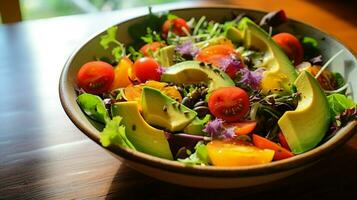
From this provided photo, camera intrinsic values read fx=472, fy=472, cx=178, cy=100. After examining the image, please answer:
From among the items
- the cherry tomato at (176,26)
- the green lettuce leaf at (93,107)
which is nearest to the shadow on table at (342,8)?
the cherry tomato at (176,26)

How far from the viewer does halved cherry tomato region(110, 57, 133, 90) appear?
931 mm

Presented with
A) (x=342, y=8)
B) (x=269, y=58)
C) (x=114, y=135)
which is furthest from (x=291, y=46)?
(x=342, y=8)

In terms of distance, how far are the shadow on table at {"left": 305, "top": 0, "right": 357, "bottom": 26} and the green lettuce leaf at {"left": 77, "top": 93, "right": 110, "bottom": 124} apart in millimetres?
977

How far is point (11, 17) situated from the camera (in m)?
1.56

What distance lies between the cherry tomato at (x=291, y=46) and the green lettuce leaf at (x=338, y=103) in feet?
0.71

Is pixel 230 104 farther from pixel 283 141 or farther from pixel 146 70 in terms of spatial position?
pixel 146 70

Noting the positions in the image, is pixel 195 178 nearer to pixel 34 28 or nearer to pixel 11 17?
pixel 34 28

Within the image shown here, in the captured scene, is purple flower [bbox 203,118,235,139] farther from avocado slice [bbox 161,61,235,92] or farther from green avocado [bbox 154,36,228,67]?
green avocado [bbox 154,36,228,67]

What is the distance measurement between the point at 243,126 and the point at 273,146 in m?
0.06

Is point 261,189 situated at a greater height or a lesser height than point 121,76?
lesser

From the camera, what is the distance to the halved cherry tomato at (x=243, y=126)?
760 millimetres

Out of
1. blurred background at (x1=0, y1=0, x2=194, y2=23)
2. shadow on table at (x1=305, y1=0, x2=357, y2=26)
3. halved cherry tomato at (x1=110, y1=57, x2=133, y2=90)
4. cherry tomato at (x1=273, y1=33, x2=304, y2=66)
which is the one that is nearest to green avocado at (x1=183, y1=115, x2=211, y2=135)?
halved cherry tomato at (x1=110, y1=57, x2=133, y2=90)

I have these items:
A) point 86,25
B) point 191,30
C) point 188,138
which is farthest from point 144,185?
point 86,25

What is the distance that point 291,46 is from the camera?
40.6 inches
